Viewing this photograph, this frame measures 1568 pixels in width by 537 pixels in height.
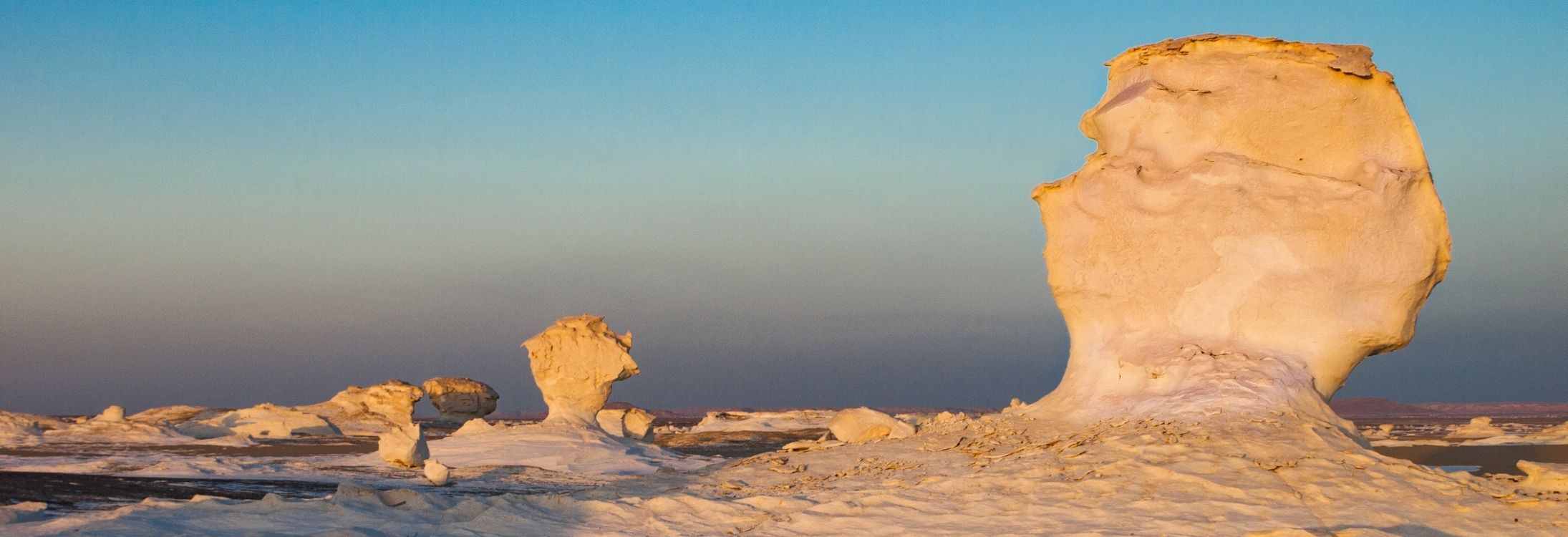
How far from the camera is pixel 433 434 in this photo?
35781mm

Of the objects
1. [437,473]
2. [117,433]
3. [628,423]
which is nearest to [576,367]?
[628,423]

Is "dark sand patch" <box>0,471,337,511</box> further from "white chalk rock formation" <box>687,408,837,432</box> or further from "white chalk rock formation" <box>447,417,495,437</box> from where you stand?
"white chalk rock formation" <box>687,408,837,432</box>

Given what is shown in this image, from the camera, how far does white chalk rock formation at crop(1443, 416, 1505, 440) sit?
88.4 ft

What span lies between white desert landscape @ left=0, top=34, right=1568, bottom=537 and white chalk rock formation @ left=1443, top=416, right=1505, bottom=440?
9.18 meters

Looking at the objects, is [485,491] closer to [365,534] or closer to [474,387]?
[365,534]

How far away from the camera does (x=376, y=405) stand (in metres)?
41.3

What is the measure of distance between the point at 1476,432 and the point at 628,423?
18.9m

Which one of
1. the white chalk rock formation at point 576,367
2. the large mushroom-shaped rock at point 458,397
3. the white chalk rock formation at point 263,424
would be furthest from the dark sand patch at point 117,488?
the large mushroom-shaped rock at point 458,397

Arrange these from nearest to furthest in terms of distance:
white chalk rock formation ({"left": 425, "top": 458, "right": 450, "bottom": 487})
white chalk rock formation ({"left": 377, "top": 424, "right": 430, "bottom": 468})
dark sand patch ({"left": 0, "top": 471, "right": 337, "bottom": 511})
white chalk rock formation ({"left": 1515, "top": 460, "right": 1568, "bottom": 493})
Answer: white chalk rock formation ({"left": 1515, "top": 460, "right": 1568, "bottom": 493})
dark sand patch ({"left": 0, "top": 471, "right": 337, "bottom": 511})
white chalk rock formation ({"left": 425, "top": 458, "right": 450, "bottom": 487})
white chalk rock formation ({"left": 377, "top": 424, "right": 430, "bottom": 468})

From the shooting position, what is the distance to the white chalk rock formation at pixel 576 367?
86.3 ft

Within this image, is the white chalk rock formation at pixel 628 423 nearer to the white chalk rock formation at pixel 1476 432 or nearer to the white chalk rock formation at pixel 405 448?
the white chalk rock formation at pixel 405 448

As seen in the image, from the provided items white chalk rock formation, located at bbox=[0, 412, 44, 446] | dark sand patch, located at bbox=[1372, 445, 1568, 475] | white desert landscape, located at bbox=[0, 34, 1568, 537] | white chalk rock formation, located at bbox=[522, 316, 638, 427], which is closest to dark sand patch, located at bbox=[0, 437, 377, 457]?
white chalk rock formation, located at bbox=[0, 412, 44, 446]

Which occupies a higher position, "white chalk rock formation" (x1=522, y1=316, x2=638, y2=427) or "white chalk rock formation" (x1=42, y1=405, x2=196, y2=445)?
"white chalk rock formation" (x1=522, y1=316, x2=638, y2=427)

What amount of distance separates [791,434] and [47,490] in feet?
79.1
